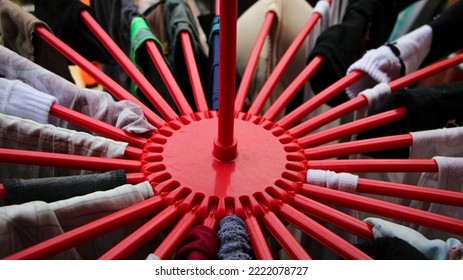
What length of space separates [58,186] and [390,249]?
52cm

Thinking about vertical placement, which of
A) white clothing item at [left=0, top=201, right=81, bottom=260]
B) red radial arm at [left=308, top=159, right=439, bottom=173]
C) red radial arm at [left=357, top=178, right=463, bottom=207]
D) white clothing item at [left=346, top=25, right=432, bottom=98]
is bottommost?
white clothing item at [left=0, top=201, right=81, bottom=260]

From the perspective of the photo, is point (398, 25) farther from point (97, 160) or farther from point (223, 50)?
point (97, 160)

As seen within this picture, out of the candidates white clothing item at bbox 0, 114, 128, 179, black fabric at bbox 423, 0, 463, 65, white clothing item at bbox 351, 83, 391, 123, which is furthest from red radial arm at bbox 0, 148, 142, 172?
black fabric at bbox 423, 0, 463, 65

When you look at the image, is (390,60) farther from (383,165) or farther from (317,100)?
(383,165)

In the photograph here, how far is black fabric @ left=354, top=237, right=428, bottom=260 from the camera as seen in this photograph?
680mm

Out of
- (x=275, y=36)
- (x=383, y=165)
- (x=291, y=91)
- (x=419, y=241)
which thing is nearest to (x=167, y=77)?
(x=291, y=91)

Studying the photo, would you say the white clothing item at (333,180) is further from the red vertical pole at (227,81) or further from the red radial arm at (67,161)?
the red radial arm at (67,161)

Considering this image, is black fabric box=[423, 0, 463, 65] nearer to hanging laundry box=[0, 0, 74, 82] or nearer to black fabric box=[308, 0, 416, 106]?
black fabric box=[308, 0, 416, 106]

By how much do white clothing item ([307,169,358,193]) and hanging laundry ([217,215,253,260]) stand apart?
0.55ft

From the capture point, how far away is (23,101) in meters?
0.86

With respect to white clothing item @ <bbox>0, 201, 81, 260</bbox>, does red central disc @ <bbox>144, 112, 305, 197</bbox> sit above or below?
above

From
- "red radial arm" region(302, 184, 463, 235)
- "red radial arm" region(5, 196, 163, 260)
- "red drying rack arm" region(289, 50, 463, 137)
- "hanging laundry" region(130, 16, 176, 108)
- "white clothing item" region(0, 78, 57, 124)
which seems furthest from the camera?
"hanging laundry" region(130, 16, 176, 108)

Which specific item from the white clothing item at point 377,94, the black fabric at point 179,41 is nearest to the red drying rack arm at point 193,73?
the black fabric at point 179,41
